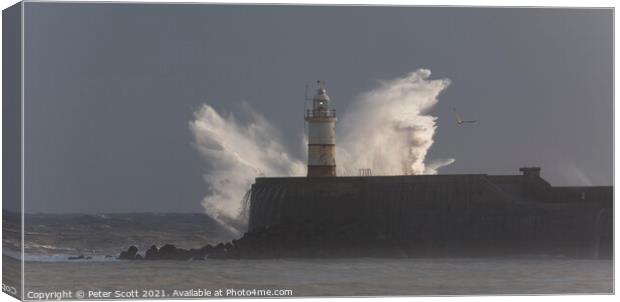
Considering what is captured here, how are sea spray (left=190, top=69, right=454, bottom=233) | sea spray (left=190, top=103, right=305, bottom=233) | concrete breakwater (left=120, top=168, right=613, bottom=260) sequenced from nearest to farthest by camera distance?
sea spray (left=190, top=103, right=305, bottom=233), sea spray (left=190, top=69, right=454, bottom=233), concrete breakwater (left=120, top=168, right=613, bottom=260)

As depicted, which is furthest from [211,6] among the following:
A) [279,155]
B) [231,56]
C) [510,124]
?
[510,124]

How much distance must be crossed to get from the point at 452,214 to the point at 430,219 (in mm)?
371

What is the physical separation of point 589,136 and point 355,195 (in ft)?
12.2

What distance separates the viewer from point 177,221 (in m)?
30.7

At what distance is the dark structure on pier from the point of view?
98.1ft

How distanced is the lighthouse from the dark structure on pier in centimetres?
32

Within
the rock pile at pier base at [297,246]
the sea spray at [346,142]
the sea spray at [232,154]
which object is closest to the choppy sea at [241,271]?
the rock pile at pier base at [297,246]

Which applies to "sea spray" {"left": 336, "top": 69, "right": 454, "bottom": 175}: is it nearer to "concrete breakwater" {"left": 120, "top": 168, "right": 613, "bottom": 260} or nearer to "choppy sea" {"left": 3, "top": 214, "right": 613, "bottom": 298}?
"concrete breakwater" {"left": 120, "top": 168, "right": 613, "bottom": 260}

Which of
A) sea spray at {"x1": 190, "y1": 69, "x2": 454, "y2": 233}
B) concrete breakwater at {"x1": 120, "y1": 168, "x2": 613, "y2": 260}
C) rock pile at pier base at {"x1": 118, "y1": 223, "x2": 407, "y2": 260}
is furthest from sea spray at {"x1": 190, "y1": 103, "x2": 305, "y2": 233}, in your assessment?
rock pile at pier base at {"x1": 118, "y1": 223, "x2": 407, "y2": 260}

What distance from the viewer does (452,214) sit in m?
30.3

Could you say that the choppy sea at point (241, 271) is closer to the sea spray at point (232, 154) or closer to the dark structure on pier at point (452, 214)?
the dark structure on pier at point (452, 214)

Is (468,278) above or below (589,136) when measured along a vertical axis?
below

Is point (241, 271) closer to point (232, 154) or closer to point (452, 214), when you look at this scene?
point (232, 154)

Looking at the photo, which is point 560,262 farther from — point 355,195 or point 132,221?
point 132,221
